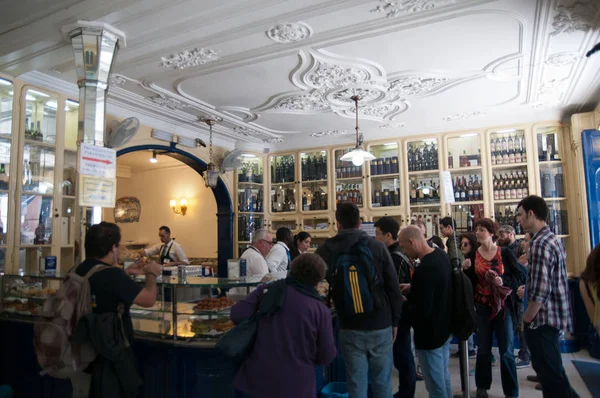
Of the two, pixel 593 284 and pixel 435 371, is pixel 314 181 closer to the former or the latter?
pixel 435 371

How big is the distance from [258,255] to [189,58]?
83.6 inches

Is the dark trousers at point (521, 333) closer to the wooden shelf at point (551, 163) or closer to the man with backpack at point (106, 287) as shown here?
the wooden shelf at point (551, 163)

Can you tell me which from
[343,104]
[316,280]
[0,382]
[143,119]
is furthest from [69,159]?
[316,280]

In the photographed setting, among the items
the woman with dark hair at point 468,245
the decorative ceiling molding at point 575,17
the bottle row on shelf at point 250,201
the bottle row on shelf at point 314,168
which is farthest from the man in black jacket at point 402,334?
the bottle row on shelf at point 250,201

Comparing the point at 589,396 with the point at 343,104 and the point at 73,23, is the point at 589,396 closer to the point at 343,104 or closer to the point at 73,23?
the point at 343,104

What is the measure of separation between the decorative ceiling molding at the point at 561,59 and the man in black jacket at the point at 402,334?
2573 mm

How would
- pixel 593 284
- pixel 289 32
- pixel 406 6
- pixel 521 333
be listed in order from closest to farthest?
pixel 593 284, pixel 406 6, pixel 289 32, pixel 521 333

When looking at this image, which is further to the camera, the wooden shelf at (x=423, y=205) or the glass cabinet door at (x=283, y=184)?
the glass cabinet door at (x=283, y=184)

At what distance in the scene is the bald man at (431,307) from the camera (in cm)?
287

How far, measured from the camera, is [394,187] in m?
7.28

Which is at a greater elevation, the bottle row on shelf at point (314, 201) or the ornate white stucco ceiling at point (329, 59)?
the ornate white stucco ceiling at point (329, 59)

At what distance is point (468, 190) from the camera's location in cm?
674

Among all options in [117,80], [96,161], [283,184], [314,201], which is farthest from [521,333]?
[117,80]

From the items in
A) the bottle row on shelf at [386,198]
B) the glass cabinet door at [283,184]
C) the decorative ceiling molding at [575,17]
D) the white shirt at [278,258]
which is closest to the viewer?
the decorative ceiling molding at [575,17]
